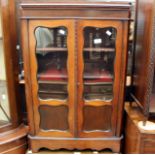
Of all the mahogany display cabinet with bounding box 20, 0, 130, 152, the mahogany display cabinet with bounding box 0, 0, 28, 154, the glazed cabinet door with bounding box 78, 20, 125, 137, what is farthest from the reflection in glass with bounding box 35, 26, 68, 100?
the mahogany display cabinet with bounding box 0, 0, 28, 154

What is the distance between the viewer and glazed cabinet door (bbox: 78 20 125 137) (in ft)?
5.13

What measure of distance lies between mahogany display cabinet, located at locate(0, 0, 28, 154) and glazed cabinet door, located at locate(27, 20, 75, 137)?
218mm

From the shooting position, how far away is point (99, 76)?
1.71 meters

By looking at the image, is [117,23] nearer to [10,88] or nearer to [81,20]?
[81,20]

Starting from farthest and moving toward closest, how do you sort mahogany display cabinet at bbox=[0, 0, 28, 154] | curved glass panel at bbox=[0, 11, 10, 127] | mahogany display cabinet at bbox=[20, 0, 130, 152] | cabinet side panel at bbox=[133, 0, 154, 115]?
curved glass panel at bbox=[0, 11, 10, 127] < mahogany display cabinet at bbox=[0, 0, 28, 154] < mahogany display cabinet at bbox=[20, 0, 130, 152] < cabinet side panel at bbox=[133, 0, 154, 115]

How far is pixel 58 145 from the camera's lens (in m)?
1.77

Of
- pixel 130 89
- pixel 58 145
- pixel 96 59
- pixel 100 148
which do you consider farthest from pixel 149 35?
pixel 58 145

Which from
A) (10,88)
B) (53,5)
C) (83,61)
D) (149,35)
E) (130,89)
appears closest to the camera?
(149,35)

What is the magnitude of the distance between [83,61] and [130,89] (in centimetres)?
57

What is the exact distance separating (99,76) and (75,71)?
23 cm

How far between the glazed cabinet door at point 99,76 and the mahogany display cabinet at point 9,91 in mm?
583

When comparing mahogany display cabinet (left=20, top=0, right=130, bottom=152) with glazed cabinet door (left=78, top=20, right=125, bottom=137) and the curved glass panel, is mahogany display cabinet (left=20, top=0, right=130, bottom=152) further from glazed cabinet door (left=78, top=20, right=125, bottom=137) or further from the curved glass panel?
the curved glass panel

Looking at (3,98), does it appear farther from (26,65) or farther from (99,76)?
(99,76)

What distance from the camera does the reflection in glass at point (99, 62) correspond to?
5.24 feet
